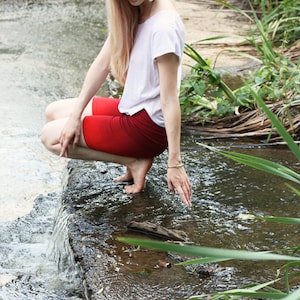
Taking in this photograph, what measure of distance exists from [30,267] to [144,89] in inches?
33.7

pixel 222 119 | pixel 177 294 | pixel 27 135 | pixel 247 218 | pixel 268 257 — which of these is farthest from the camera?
pixel 27 135

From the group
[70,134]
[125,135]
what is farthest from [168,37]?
[70,134]

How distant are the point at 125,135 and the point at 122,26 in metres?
0.45

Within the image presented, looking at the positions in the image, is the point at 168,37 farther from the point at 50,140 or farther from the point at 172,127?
the point at 50,140

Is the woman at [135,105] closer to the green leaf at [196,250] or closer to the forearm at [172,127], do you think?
the forearm at [172,127]

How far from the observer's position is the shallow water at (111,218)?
8.21ft

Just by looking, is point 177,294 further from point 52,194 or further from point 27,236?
point 52,194

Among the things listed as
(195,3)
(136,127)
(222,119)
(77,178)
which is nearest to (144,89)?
(136,127)

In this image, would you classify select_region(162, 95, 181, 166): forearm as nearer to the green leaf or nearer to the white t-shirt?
the white t-shirt

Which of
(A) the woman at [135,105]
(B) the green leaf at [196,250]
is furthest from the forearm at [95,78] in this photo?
(B) the green leaf at [196,250]

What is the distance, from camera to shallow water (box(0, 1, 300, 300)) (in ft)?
8.21

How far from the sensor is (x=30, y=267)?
3049 millimetres

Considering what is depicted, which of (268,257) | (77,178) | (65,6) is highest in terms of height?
(268,257)

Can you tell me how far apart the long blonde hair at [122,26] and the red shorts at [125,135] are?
0.25 metres
